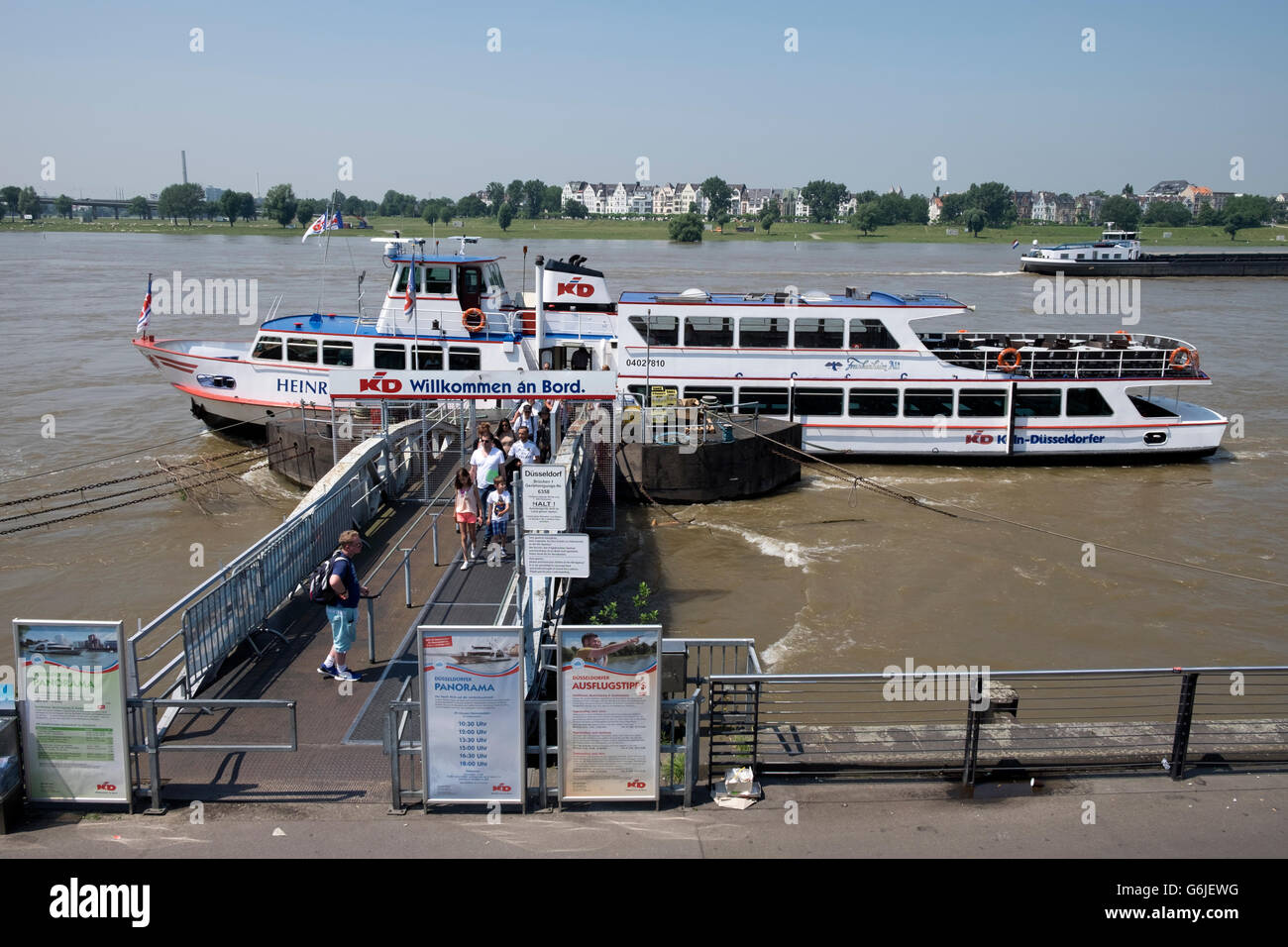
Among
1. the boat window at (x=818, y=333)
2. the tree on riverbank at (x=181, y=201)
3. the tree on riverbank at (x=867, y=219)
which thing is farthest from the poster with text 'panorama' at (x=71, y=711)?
the tree on riverbank at (x=181, y=201)

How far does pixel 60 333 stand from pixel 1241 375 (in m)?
46.1

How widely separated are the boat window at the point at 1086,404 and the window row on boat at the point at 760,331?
480 centimetres

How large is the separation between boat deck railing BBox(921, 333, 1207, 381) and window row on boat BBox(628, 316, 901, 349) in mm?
2179

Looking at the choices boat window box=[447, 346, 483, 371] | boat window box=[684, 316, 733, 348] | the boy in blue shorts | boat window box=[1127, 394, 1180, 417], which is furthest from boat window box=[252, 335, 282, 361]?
boat window box=[1127, 394, 1180, 417]

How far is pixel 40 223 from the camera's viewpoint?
182 m

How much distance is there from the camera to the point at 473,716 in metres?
7.89

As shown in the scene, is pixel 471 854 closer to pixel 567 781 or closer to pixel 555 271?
pixel 567 781

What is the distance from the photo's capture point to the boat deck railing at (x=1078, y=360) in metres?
25.9

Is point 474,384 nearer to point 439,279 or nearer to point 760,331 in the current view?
point 439,279

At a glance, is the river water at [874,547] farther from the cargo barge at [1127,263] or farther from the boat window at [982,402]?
the cargo barge at [1127,263]

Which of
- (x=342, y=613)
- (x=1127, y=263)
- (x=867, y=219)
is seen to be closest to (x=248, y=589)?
(x=342, y=613)

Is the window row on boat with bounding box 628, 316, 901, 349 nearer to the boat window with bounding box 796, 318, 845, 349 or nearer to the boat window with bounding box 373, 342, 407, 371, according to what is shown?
the boat window with bounding box 796, 318, 845, 349

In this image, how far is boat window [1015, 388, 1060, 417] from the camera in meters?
25.9
